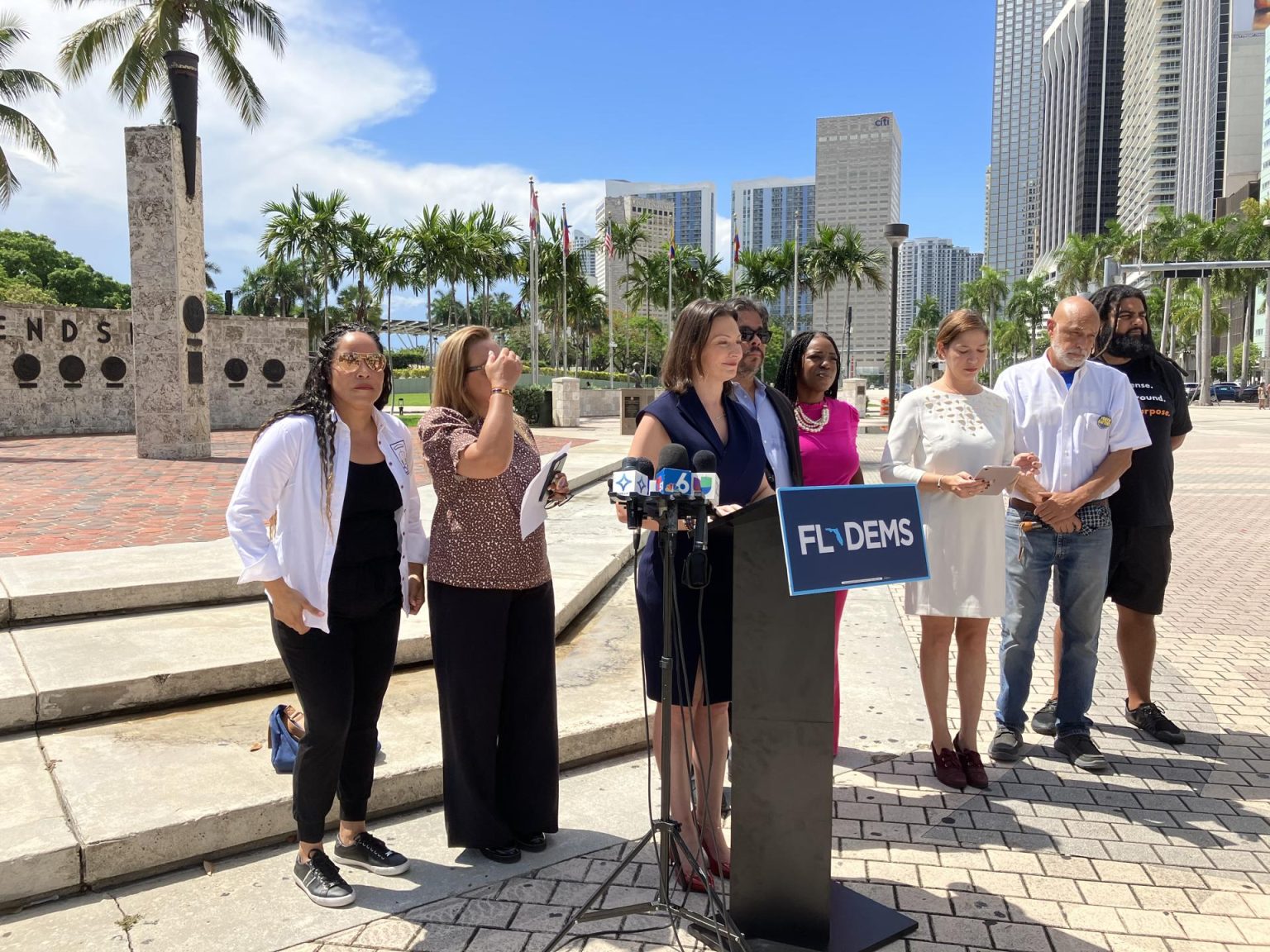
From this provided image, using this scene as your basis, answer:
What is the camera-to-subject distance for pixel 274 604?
3045 millimetres

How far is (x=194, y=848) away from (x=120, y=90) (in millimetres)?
29781

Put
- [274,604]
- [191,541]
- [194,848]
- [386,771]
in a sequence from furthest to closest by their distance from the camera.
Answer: [191,541], [386,771], [194,848], [274,604]

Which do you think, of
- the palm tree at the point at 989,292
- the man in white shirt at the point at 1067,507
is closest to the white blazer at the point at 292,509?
the man in white shirt at the point at 1067,507

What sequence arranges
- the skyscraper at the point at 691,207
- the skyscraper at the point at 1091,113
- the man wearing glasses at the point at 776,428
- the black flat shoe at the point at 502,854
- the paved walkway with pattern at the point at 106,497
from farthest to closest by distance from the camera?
the skyscraper at the point at 1091,113
the skyscraper at the point at 691,207
the paved walkway with pattern at the point at 106,497
the man wearing glasses at the point at 776,428
the black flat shoe at the point at 502,854

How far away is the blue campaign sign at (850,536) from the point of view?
2.53m

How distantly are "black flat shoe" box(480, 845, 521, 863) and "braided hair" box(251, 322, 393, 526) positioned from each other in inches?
55.3

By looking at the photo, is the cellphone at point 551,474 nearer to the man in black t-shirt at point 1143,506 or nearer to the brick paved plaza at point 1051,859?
the brick paved plaza at point 1051,859

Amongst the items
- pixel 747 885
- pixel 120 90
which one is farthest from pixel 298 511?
pixel 120 90

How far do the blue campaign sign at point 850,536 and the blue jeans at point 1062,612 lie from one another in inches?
80.3

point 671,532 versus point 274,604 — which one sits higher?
point 671,532

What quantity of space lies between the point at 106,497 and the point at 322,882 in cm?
897

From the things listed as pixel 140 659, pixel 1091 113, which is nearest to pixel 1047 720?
pixel 140 659

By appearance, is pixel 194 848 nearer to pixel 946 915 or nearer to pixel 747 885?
pixel 747 885

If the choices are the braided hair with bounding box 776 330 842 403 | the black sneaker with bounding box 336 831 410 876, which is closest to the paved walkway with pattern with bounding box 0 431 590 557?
the black sneaker with bounding box 336 831 410 876
